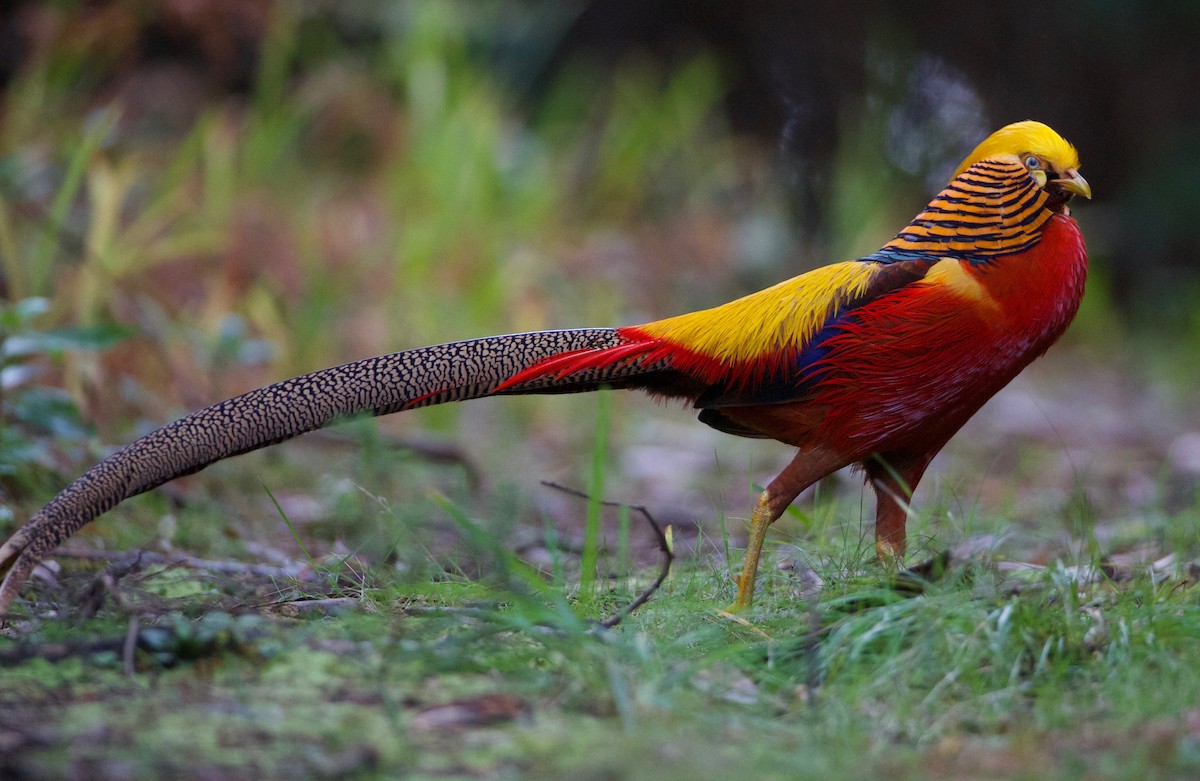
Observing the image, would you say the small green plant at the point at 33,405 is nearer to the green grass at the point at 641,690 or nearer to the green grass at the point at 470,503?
the green grass at the point at 470,503

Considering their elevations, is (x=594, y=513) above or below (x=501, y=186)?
Result: below

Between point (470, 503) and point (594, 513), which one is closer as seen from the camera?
point (594, 513)

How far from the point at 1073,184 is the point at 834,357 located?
796 mm

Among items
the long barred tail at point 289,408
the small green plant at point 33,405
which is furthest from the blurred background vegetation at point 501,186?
the long barred tail at point 289,408

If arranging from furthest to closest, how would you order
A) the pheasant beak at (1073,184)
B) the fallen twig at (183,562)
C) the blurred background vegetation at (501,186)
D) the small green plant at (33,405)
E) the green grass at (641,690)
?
1. the blurred background vegetation at (501,186)
2. the small green plant at (33,405)
3. the fallen twig at (183,562)
4. the pheasant beak at (1073,184)
5. the green grass at (641,690)

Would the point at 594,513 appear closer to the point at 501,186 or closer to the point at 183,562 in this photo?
the point at 183,562

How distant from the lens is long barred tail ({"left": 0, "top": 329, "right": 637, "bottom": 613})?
292 centimetres

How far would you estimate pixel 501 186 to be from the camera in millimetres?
8086

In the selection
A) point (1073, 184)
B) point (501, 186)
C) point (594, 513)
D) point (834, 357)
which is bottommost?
point (594, 513)

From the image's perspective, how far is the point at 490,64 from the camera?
10.3 meters

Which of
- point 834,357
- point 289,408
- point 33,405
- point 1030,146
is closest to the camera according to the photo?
point 289,408

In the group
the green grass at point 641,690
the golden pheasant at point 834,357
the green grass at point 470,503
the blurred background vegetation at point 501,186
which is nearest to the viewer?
the green grass at point 641,690

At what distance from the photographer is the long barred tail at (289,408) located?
9.58ft

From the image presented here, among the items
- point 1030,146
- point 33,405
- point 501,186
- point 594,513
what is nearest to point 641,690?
point 594,513
